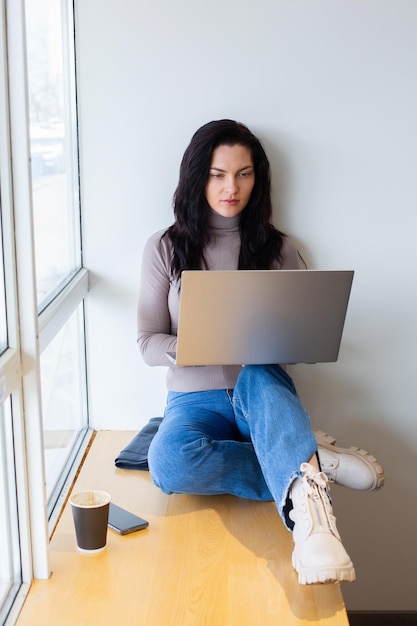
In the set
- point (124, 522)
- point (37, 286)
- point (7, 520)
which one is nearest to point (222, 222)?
point (37, 286)

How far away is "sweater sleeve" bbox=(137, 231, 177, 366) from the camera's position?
7.10 feet

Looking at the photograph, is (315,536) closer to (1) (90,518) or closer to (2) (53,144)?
(1) (90,518)

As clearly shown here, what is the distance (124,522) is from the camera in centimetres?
188

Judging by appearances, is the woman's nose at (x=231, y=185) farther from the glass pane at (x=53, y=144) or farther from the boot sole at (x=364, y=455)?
the boot sole at (x=364, y=455)

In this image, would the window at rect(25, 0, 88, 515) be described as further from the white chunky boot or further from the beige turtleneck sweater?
the white chunky boot

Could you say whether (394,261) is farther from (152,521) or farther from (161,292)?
(152,521)

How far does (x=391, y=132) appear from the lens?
219 centimetres

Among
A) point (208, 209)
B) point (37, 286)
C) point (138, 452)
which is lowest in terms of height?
point (138, 452)

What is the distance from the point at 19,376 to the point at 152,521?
1.91 feet

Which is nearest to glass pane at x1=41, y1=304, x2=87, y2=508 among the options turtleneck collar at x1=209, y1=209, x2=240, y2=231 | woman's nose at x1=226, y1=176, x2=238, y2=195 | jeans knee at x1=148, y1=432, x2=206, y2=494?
jeans knee at x1=148, y1=432, x2=206, y2=494

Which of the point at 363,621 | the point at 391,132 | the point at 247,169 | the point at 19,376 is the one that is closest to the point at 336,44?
the point at 391,132

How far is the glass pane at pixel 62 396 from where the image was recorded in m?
1.94

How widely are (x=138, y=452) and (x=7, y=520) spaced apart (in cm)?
67

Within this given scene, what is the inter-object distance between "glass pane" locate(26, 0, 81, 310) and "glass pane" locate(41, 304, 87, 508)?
16 cm
